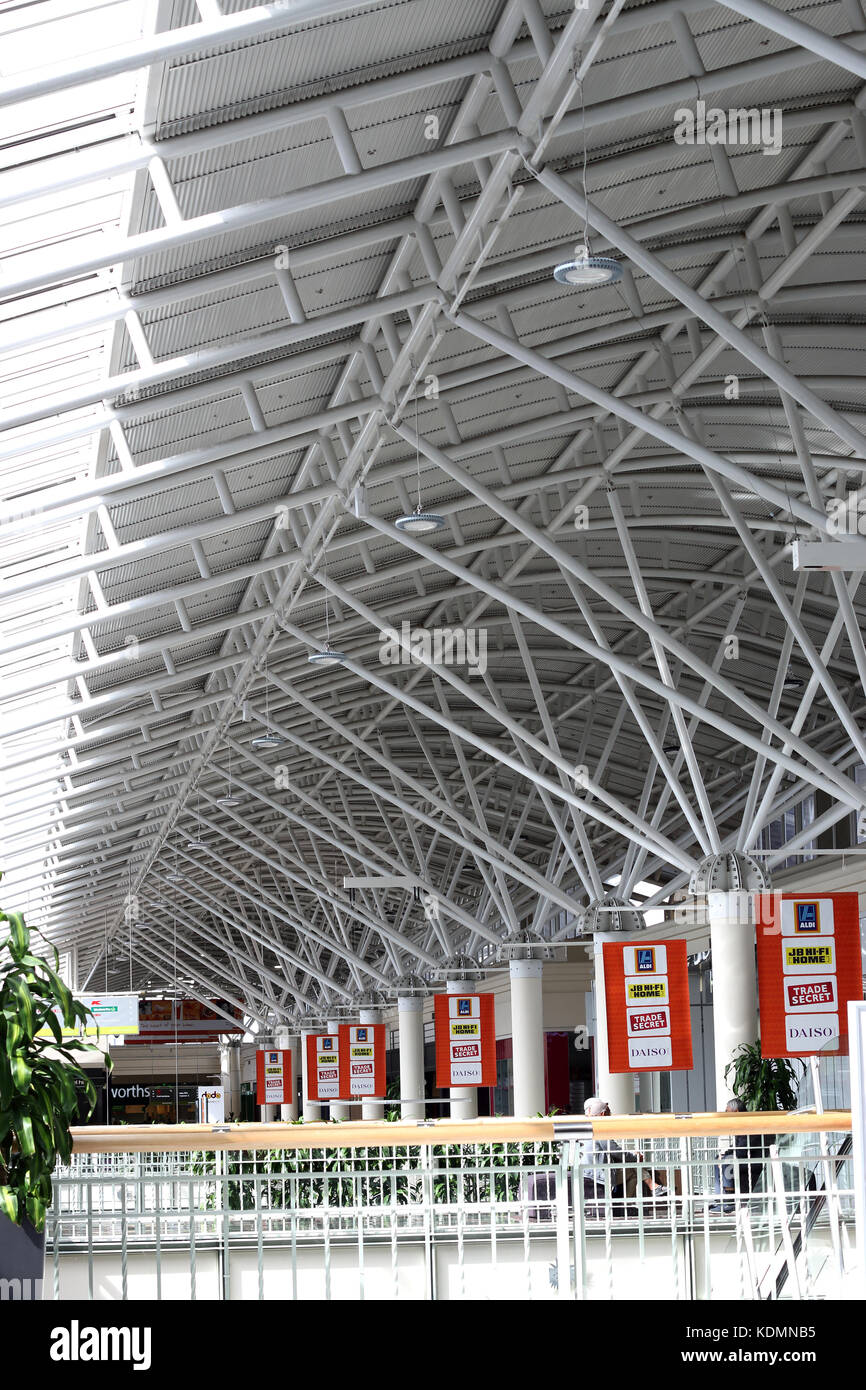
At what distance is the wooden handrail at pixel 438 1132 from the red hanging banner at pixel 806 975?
495 inches

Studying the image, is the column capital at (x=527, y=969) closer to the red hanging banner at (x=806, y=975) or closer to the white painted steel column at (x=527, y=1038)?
the white painted steel column at (x=527, y=1038)

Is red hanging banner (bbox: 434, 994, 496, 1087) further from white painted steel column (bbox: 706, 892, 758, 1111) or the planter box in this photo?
the planter box

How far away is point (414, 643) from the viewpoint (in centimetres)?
3094

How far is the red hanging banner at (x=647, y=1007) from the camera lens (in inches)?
993

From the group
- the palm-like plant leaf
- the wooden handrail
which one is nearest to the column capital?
the wooden handrail

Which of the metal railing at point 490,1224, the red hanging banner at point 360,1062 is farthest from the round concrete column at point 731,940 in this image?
the red hanging banner at point 360,1062

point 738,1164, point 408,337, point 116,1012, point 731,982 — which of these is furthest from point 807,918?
point 116,1012

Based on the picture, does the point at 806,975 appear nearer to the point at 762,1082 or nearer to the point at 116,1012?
the point at 762,1082

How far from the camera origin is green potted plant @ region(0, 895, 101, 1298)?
848 cm

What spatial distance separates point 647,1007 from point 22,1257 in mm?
17912

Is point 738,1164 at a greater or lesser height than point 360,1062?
greater

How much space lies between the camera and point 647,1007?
83.6 feet

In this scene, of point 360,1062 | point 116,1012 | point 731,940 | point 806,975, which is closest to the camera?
point 806,975
